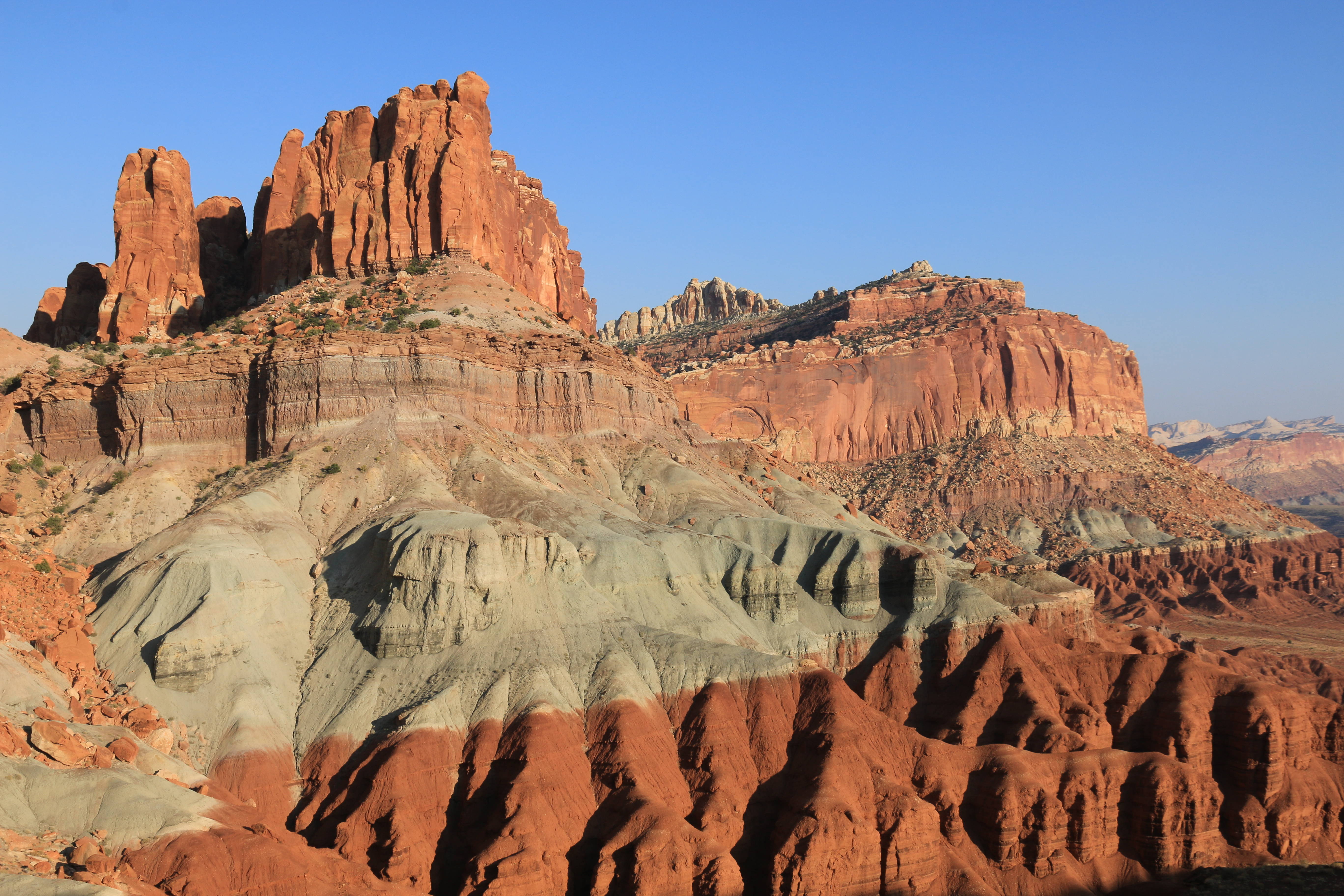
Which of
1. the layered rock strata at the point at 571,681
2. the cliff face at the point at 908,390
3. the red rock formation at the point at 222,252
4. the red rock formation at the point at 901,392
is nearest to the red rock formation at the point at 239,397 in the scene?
the layered rock strata at the point at 571,681

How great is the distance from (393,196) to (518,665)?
4967 centimetres

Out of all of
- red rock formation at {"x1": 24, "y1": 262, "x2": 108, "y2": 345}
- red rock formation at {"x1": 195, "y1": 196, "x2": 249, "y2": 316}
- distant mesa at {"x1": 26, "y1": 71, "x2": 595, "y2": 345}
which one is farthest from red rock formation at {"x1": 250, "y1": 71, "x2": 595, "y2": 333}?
red rock formation at {"x1": 24, "y1": 262, "x2": 108, "y2": 345}

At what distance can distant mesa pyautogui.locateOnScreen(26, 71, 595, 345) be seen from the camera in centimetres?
8988

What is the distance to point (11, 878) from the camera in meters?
31.2

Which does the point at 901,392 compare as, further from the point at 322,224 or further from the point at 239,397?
the point at 239,397

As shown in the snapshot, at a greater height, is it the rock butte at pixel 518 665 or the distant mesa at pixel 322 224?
the distant mesa at pixel 322 224

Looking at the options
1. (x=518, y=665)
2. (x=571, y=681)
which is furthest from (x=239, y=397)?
(x=571, y=681)

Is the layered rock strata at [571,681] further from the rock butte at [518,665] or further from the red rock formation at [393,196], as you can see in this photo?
the red rock formation at [393,196]

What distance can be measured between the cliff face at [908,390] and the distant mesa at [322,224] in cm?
5581

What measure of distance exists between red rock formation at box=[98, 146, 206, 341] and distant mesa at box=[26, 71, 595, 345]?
0.10m

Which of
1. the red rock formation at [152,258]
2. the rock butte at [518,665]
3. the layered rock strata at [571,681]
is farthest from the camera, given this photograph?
the red rock formation at [152,258]

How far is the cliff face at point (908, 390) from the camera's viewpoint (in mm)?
159875

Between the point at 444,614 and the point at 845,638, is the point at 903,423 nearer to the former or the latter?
the point at 845,638

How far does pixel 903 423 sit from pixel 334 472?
110 m
